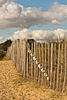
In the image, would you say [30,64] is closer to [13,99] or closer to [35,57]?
[35,57]

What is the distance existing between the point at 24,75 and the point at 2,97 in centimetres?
191

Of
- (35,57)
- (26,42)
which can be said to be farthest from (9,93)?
(26,42)

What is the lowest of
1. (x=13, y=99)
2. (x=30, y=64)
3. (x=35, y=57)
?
(x=13, y=99)

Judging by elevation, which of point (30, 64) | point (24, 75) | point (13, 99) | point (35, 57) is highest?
point (35, 57)

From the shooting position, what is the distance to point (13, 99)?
4113mm

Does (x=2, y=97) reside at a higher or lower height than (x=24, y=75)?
lower

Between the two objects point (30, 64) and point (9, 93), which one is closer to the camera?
point (9, 93)

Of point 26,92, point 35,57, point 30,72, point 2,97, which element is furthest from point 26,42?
point 2,97

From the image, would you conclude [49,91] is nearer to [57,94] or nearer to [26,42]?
[57,94]

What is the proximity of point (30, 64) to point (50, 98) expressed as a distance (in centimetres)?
197

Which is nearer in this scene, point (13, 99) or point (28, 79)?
point (13, 99)

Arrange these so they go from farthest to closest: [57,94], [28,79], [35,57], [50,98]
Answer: [28,79]
[35,57]
[57,94]
[50,98]

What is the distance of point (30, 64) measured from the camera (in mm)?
5605

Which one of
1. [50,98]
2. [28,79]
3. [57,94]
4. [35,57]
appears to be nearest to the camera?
[50,98]
